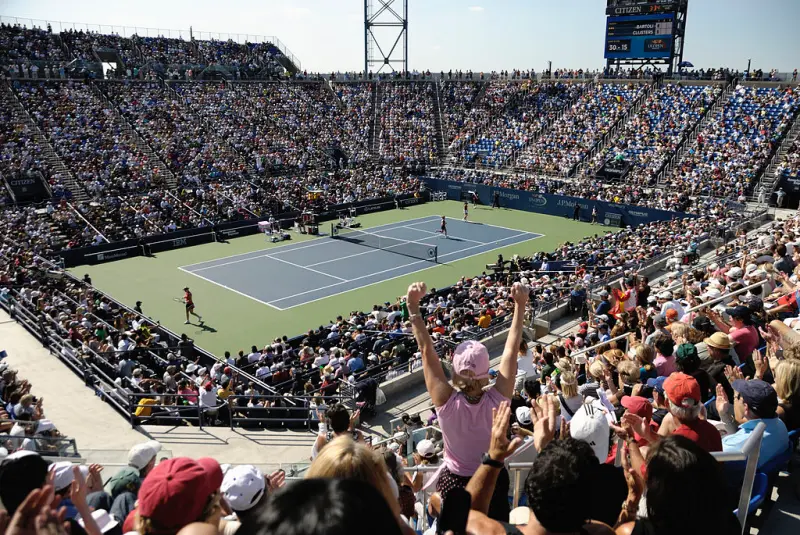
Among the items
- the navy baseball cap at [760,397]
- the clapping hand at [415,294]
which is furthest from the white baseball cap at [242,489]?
the navy baseball cap at [760,397]

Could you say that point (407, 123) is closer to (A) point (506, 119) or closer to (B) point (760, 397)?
(A) point (506, 119)

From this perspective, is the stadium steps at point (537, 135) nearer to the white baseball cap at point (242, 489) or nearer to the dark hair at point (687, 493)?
the white baseball cap at point (242, 489)

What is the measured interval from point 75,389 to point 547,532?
53.2 feet

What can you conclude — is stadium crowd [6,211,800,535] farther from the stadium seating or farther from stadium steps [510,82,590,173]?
stadium steps [510,82,590,173]

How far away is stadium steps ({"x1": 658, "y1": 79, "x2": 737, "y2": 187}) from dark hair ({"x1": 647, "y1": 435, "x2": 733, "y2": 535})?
42.4 metres

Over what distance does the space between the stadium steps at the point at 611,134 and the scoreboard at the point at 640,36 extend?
2723 mm

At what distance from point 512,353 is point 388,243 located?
32.0m

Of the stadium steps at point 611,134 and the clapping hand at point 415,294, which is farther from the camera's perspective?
the stadium steps at point 611,134

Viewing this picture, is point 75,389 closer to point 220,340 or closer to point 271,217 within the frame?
point 220,340

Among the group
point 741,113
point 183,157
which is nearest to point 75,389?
point 183,157

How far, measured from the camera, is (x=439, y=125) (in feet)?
199

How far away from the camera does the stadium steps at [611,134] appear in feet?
157

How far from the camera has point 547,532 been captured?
3.01m

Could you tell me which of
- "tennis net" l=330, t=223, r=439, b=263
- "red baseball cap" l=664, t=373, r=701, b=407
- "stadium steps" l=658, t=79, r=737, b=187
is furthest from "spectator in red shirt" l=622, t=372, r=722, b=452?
"stadium steps" l=658, t=79, r=737, b=187
